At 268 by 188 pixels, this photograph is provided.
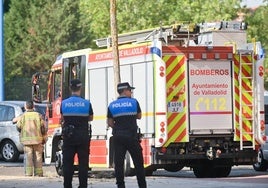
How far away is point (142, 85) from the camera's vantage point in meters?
19.4

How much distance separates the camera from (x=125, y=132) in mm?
14578

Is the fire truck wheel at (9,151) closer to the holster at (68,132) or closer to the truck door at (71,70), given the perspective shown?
the truck door at (71,70)

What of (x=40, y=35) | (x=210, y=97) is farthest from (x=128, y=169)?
(x=40, y=35)

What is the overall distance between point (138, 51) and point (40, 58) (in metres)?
45.6

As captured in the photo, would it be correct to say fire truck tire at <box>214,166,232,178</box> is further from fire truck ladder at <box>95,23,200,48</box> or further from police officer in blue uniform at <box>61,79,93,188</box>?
police officer in blue uniform at <box>61,79,93,188</box>

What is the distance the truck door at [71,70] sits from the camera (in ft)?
69.4

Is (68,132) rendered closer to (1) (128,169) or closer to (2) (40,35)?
(1) (128,169)

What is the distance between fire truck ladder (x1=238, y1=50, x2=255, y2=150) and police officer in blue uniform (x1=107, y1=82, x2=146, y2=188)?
540 cm

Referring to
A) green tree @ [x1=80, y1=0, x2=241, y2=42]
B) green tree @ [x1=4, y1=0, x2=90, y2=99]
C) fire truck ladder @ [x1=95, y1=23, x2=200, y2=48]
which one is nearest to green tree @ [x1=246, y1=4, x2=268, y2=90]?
green tree @ [x1=80, y1=0, x2=241, y2=42]

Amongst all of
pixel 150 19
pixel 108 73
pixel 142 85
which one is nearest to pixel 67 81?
pixel 108 73

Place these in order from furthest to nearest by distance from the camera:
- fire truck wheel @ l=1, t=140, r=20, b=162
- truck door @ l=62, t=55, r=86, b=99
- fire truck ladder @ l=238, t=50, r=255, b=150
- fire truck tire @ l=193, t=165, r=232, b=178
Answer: fire truck wheel @ l=1, t=140, r=20, b=162 → truck door @ l=62, t=55, r=86, b=99 → fire truck tire @ l=193, t=165, r=232, b=178 → fire truck ladder @ l=238, t=50, r=255, b=150

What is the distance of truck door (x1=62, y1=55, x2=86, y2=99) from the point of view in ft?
69.4

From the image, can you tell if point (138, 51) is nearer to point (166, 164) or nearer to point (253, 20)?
point (166, 164)

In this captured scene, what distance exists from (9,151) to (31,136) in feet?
22.6
